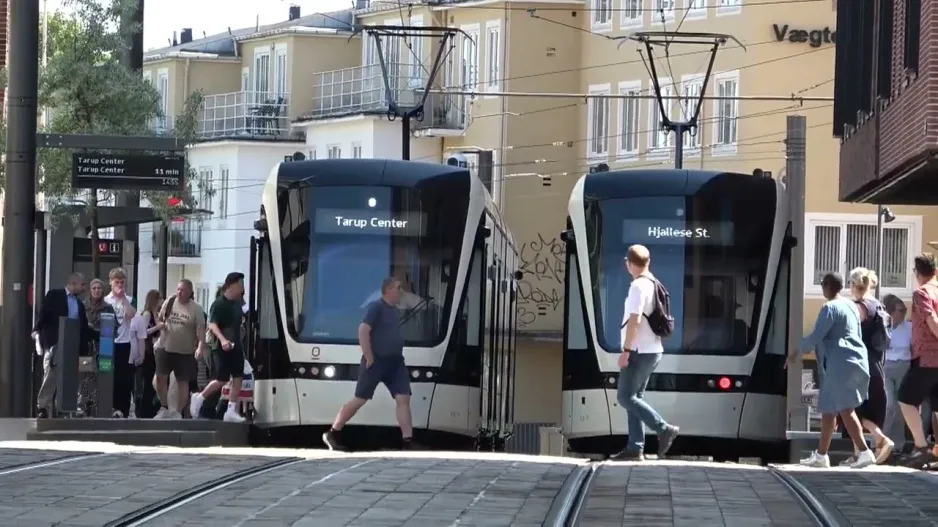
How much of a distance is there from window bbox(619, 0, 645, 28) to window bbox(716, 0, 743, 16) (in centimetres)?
297

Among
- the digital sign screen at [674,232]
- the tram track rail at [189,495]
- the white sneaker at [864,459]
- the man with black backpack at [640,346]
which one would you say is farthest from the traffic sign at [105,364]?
the white sneaker at [864,459]

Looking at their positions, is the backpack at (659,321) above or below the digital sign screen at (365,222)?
below

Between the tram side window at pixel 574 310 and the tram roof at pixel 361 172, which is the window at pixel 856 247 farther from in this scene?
the tram roof at pixel 361 172

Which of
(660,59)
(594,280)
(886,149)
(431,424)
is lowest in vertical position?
(431,424)

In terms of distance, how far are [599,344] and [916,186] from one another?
7612 mm

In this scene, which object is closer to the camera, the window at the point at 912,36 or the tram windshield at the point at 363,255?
the tram windshield at the point at 363,255

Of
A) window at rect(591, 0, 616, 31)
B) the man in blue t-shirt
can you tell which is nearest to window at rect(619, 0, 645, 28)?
window at rect(591, 0, 616, 31)

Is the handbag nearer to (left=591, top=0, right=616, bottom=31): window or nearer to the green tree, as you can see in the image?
the green tree

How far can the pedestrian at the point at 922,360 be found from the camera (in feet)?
58.3

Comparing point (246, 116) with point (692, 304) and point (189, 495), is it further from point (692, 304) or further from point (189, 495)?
point (189, 495)

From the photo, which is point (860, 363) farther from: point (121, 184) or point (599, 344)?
point (121, 184)

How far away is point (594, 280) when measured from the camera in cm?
2011

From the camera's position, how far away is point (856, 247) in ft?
172

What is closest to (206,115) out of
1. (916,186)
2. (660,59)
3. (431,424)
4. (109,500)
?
(660,59)
